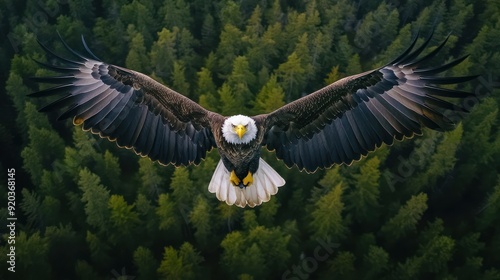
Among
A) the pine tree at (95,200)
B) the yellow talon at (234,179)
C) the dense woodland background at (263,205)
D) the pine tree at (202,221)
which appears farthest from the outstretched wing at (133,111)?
the pine tree at (95,200)

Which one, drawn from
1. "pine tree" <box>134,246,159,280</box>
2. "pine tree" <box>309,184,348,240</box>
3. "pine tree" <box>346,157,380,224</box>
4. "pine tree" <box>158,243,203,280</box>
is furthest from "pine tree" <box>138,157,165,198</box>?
"pine tree" <box>346,157,380,224</box>

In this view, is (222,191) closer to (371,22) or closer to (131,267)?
(131,267)

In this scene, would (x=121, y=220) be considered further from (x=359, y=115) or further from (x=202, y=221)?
(x=359, y=115)

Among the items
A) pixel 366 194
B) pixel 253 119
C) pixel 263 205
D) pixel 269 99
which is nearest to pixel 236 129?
pixel 253 119

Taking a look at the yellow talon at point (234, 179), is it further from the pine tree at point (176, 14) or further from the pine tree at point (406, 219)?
the pine tree at point (176, 14)

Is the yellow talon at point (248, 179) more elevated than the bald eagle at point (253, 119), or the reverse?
the bald eagle at point (253, 119)
